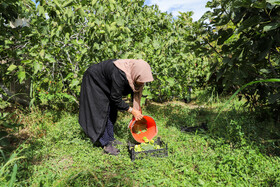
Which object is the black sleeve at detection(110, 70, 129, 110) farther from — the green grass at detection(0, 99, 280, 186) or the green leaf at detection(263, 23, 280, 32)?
the green leaf at detection(263, 23, 280, 32)

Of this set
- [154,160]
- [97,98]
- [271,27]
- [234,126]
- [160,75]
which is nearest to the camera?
[271,27]

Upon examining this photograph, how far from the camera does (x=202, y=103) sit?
5492 mm

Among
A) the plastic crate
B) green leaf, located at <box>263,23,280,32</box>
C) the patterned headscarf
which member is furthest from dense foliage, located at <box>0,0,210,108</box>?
the plastic crate

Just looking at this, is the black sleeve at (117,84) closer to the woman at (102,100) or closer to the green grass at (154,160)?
the woman at (102,100)

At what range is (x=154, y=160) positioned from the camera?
2383mm

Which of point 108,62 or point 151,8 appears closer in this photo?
point 108,62

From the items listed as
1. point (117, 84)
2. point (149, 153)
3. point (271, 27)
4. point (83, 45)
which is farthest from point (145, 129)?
point (271, 27)

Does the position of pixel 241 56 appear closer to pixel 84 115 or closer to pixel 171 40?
pixel 171 40

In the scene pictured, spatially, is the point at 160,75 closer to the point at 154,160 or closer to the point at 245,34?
the point at 245,34

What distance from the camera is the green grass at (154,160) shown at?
6.38 feet

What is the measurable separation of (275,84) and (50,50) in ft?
10.3

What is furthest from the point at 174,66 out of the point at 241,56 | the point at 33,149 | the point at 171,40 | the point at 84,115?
the point at 33,149

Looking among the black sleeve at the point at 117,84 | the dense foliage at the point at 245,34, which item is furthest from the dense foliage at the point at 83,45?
the black sleeve at the point at 117,84

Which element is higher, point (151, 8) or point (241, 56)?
point (151, 8)
